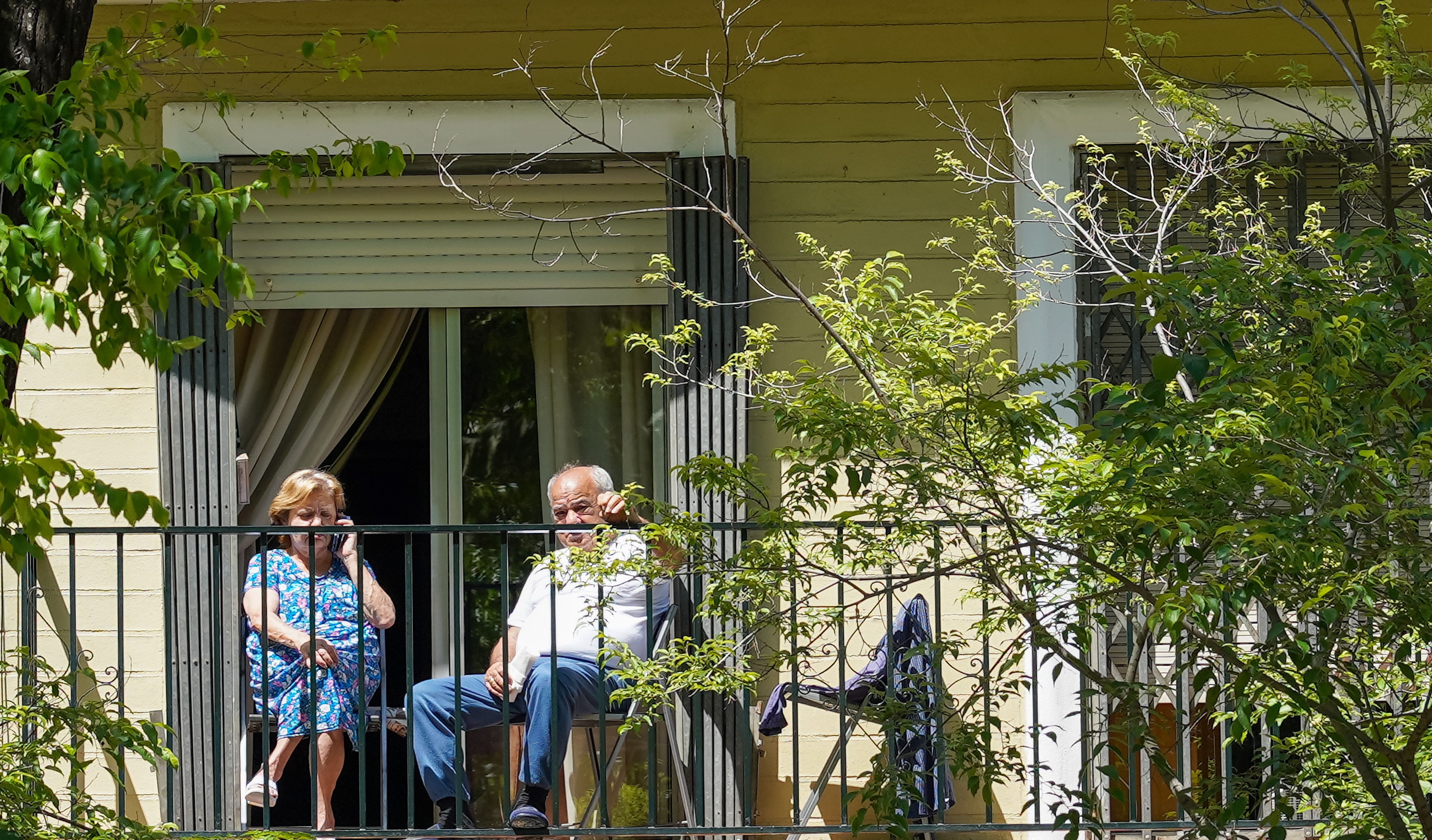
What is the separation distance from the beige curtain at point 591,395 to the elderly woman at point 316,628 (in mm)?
858

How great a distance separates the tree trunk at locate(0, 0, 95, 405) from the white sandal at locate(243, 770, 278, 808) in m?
2.40

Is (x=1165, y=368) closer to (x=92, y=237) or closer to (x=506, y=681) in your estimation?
(x=92, y=237)

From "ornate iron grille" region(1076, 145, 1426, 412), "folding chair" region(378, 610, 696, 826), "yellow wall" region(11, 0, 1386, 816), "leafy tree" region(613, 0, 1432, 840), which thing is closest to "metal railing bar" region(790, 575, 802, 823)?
"leafy tree" region(613, 0, 1432, 840)

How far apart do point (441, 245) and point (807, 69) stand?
144 cm

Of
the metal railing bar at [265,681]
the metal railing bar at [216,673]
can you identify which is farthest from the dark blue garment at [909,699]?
the metal railing bar at [216,673]

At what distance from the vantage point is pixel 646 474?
5359 millimetres

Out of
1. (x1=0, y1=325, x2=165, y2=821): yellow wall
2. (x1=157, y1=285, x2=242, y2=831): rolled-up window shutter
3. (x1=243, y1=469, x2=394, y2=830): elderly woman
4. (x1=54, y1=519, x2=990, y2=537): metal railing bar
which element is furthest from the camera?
(x1=0, y1=325, x2=165, y2=821): yellow wall

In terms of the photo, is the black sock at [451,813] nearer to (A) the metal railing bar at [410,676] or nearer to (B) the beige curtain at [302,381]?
→ (A) the metal railing bar at [410,676]

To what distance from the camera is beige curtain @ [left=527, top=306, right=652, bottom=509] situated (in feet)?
17.5

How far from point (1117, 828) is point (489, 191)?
2.93 meters

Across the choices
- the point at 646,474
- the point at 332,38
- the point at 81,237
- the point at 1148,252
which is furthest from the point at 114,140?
the point at 1148,252

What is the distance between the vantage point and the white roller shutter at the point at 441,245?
16.9 feet

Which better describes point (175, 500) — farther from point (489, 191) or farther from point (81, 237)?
point (81, 237)

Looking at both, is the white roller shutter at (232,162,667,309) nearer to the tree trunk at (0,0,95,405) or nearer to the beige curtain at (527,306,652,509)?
the beige curtain at (527,306,652,509)
